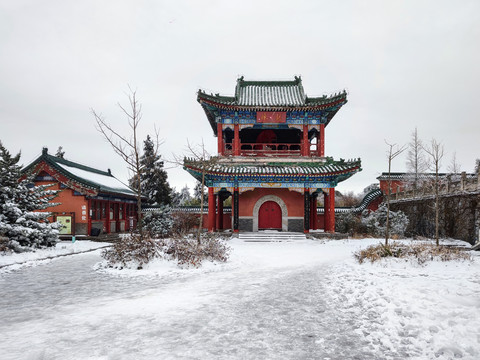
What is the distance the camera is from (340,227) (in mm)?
23922

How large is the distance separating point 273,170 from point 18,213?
13.0 meters

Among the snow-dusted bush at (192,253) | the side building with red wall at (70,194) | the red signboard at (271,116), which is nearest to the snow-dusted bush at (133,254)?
the snow-dusted bush at (192,253)

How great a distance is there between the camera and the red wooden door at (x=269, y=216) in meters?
20.3

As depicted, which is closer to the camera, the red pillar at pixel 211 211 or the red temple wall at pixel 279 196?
the red pillar at pixel 211 211

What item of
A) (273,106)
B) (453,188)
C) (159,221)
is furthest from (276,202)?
(453,188)

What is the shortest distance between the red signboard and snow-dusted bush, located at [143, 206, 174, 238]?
9817 millimetres

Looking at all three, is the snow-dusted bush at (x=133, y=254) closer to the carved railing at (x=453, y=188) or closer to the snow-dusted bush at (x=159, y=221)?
the snow-dusted bush at (x=159, y=221)

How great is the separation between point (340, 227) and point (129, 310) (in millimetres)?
21131

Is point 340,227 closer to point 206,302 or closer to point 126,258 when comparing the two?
point 126,258

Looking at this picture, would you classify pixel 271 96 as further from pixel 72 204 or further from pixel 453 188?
pixel 72 204

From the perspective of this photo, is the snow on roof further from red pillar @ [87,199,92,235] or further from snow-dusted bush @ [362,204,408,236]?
snow-dusted bush @ [362,204,408,236]


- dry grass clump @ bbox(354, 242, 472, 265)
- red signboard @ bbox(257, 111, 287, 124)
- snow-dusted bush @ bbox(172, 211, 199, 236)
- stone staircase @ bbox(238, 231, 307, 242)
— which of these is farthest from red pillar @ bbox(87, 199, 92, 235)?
dry grass clump @ bbox(354, 242, 472, 265)

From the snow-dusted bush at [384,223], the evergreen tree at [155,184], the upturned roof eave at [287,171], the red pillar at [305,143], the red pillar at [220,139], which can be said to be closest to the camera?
the upturned roof eave at [287,171]

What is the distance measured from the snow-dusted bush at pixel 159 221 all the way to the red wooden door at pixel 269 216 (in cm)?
679
